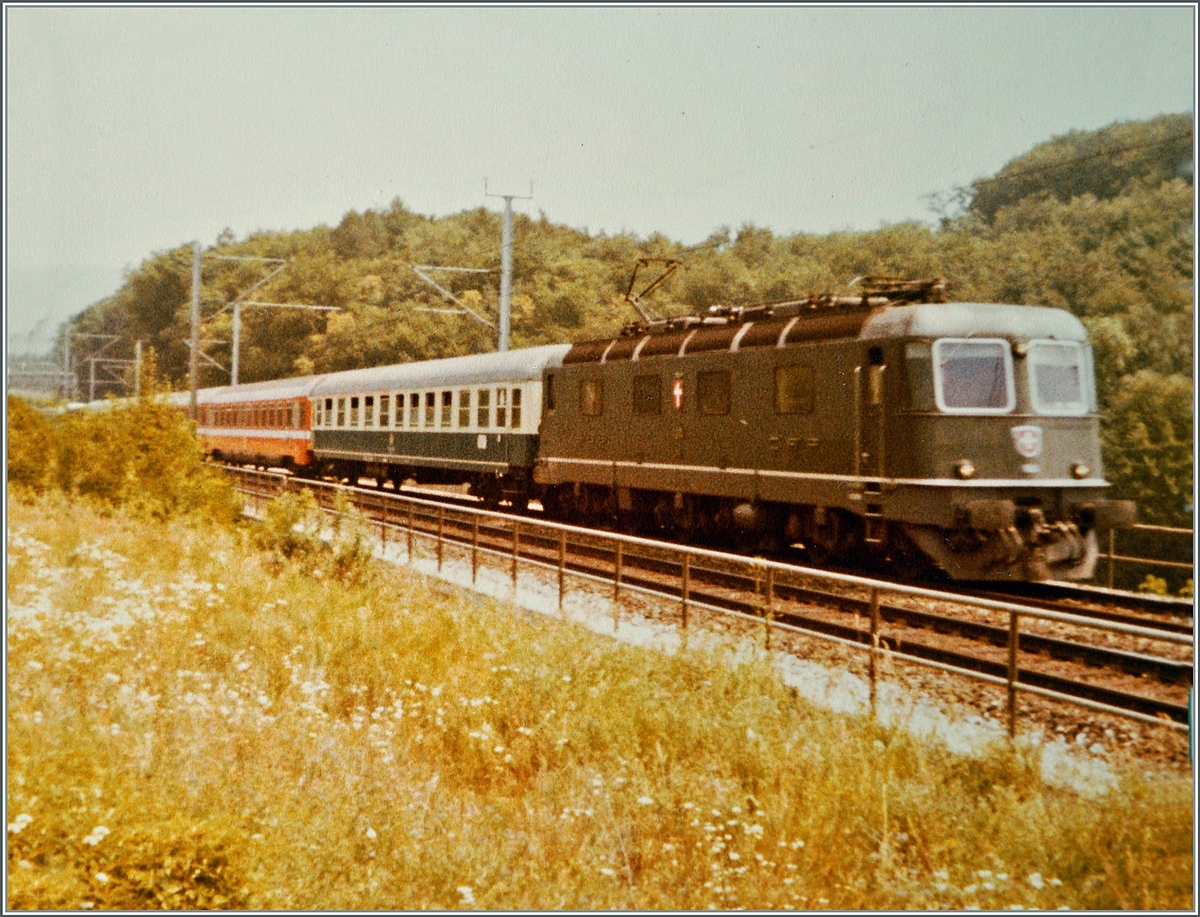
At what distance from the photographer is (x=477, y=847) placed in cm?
600

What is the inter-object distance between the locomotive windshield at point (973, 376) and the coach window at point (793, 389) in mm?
1933

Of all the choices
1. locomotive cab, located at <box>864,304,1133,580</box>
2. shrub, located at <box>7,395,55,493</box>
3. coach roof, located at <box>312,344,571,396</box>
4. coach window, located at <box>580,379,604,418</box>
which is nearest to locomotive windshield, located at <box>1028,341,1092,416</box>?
locomotive cab, located at <box>864,304,1133,580</box>

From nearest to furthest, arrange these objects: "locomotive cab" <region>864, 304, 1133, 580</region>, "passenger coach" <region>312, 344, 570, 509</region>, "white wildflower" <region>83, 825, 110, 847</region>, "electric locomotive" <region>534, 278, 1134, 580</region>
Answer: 1. "white wildflower" <region>83, 825, 110, 847</region>
2. "locomotive cab" <region>864, 304, 1133, 580</region>
3. "electric locomotive" <region>534, 278, 1134, 580</region>
4. "passenger coach" <region>312, 344, 570, 509</region>

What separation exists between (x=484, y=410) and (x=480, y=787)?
1550cm

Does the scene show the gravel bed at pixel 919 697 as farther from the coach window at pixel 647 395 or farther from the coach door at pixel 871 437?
the coach window at pixel 647 395

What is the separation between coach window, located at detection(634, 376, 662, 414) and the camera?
1759 cm

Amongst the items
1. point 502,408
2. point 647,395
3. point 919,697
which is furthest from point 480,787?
point 502,408

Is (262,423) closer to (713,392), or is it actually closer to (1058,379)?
(713,392)

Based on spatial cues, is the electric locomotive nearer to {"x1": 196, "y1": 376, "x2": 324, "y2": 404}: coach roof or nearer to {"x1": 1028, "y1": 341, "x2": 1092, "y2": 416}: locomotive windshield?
{"x1": 1028, "y1": 341, "x2": 1092, "y2": 416}: locomotive windshield

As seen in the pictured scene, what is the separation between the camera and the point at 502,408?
21.9 meters

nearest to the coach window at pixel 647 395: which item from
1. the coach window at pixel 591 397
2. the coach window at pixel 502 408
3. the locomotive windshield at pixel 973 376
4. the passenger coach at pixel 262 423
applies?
the coach window at pixel 591 397

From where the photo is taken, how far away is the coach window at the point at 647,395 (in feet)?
57.7

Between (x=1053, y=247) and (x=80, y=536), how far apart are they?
38.1 feet

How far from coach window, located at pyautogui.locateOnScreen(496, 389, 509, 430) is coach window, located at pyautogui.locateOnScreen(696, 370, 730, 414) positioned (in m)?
6.00
